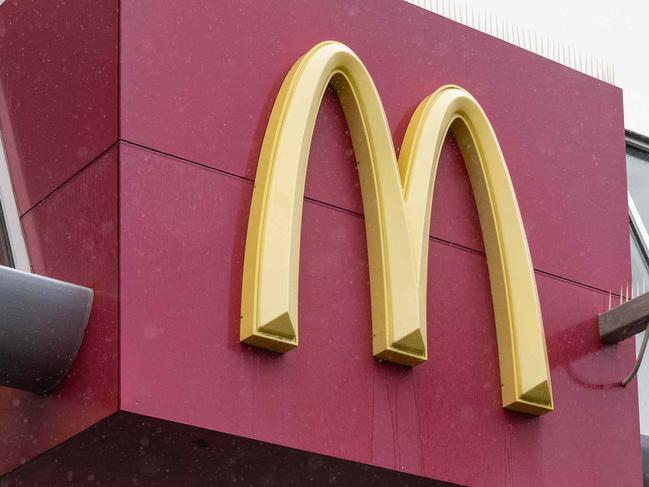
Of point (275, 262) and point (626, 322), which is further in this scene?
point (626, 322)

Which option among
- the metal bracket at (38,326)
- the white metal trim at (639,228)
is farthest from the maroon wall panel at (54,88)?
the white metal trim at (639,228)

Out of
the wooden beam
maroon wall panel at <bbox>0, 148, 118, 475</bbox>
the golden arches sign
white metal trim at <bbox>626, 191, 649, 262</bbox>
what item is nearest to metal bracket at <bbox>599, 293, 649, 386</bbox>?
the wooden beam

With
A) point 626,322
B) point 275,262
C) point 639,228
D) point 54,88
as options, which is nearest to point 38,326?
point 275,262

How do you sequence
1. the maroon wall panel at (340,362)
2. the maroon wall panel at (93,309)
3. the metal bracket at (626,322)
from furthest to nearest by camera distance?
the metal bracket at (626,322), the maroon wall panel at (340,362), the maroon wall panel at (93,309)

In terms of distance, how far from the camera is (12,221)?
294 inches

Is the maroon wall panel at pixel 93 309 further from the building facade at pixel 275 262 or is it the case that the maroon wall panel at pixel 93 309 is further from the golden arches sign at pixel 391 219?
the golden arches sign at pixel 391 219

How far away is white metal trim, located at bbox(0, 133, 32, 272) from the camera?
730 centimetres

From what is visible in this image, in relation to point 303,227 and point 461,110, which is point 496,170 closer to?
point 461,110

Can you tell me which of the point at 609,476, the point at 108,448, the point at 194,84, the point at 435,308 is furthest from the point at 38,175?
the point at 609,476

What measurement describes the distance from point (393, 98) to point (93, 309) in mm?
2129

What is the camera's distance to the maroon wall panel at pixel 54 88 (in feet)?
22.7

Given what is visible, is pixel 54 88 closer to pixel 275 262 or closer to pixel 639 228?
pixel 275 262

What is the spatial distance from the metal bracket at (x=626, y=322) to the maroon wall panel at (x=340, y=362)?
6 cm

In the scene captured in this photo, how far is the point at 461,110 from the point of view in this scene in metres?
8.09
